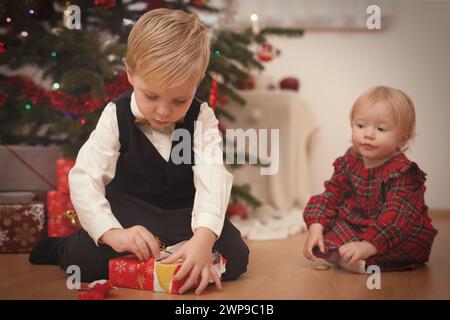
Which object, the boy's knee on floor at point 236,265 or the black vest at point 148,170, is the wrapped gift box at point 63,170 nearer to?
the black vest at point 148,170

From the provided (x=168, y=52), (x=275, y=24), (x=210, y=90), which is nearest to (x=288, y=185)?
(x=275, y=24)

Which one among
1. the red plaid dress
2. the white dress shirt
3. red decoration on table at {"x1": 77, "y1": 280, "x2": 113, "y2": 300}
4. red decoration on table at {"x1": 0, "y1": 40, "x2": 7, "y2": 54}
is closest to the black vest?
the white dress shirt

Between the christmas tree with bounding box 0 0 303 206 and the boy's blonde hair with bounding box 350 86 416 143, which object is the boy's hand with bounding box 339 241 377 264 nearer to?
the boy's blonde hair with bounding box 350 86 416 143

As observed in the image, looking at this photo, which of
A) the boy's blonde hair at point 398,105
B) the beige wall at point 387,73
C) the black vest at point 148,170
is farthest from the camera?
the beige wall at point 387,73

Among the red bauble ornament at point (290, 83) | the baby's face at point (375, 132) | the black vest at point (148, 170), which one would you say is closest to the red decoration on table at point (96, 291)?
the black vest at point (148, 170)

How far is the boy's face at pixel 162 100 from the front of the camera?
1.06 m

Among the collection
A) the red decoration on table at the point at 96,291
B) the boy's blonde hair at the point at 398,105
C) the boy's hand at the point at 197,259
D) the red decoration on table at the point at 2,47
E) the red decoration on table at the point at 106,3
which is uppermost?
the red decoration on table at the point at 106,3

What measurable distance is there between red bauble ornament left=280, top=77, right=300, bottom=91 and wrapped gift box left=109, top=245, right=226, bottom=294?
1.37 metres

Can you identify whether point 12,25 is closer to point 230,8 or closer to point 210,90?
point 210,90

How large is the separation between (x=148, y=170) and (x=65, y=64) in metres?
0.57

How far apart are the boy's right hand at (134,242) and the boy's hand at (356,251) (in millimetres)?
416

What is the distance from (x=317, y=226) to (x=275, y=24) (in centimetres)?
119

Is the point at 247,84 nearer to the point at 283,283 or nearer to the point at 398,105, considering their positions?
the point at 398,105

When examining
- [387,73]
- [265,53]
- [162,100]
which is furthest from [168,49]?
[387,73]
